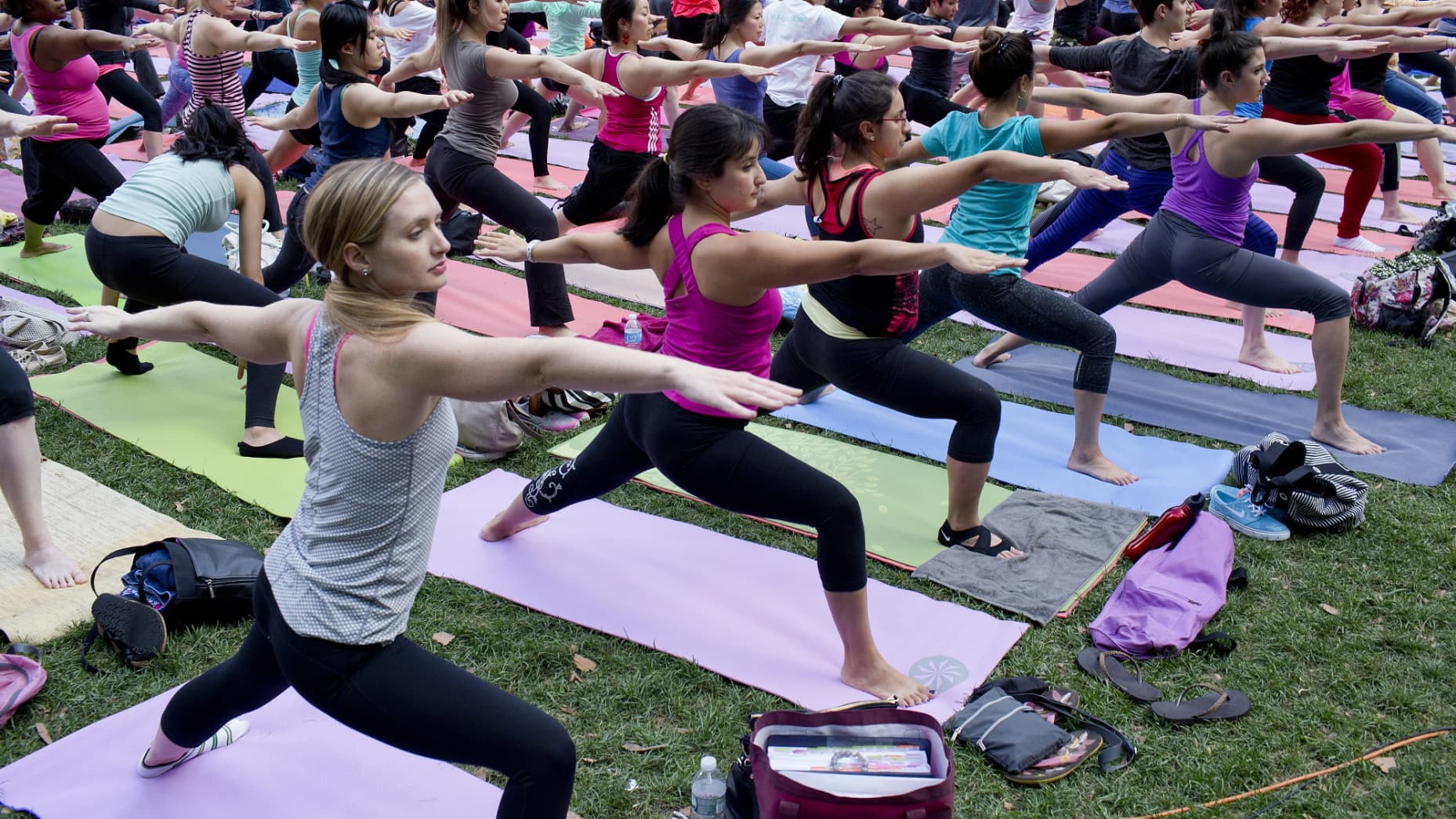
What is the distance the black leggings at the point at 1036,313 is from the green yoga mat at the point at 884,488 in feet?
1.97

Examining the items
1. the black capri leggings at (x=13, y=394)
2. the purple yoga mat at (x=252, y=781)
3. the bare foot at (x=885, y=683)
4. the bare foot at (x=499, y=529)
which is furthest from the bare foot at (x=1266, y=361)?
the black capri leggings at (x=13, y=394)

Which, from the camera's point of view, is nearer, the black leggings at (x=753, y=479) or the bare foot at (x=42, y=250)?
the black leggings at (x=753, y=479)

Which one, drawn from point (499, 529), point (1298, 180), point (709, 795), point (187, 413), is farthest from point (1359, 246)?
point (187, 413)

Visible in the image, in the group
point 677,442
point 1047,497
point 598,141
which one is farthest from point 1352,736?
point 598,141

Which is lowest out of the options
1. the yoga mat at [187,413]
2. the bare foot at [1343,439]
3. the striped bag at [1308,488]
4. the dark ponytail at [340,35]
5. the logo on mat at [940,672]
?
the yoga mat at [187,413]

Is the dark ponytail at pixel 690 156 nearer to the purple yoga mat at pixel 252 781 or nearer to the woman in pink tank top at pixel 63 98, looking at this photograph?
the purple yoga mat at pixel 252 781

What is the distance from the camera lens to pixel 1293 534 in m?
4.41

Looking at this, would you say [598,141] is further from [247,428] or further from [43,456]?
[43,456]

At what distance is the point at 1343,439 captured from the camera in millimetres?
5191

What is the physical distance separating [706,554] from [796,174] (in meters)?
1.38

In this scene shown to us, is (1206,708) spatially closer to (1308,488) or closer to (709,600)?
(1308,488)

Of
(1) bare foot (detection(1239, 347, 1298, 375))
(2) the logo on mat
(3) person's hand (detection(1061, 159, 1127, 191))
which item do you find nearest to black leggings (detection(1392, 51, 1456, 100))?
(1) bare foot (detection(1239, 347, 1298, 375))

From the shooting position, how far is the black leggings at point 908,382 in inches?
156

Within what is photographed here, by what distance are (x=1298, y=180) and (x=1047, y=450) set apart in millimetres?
2599
